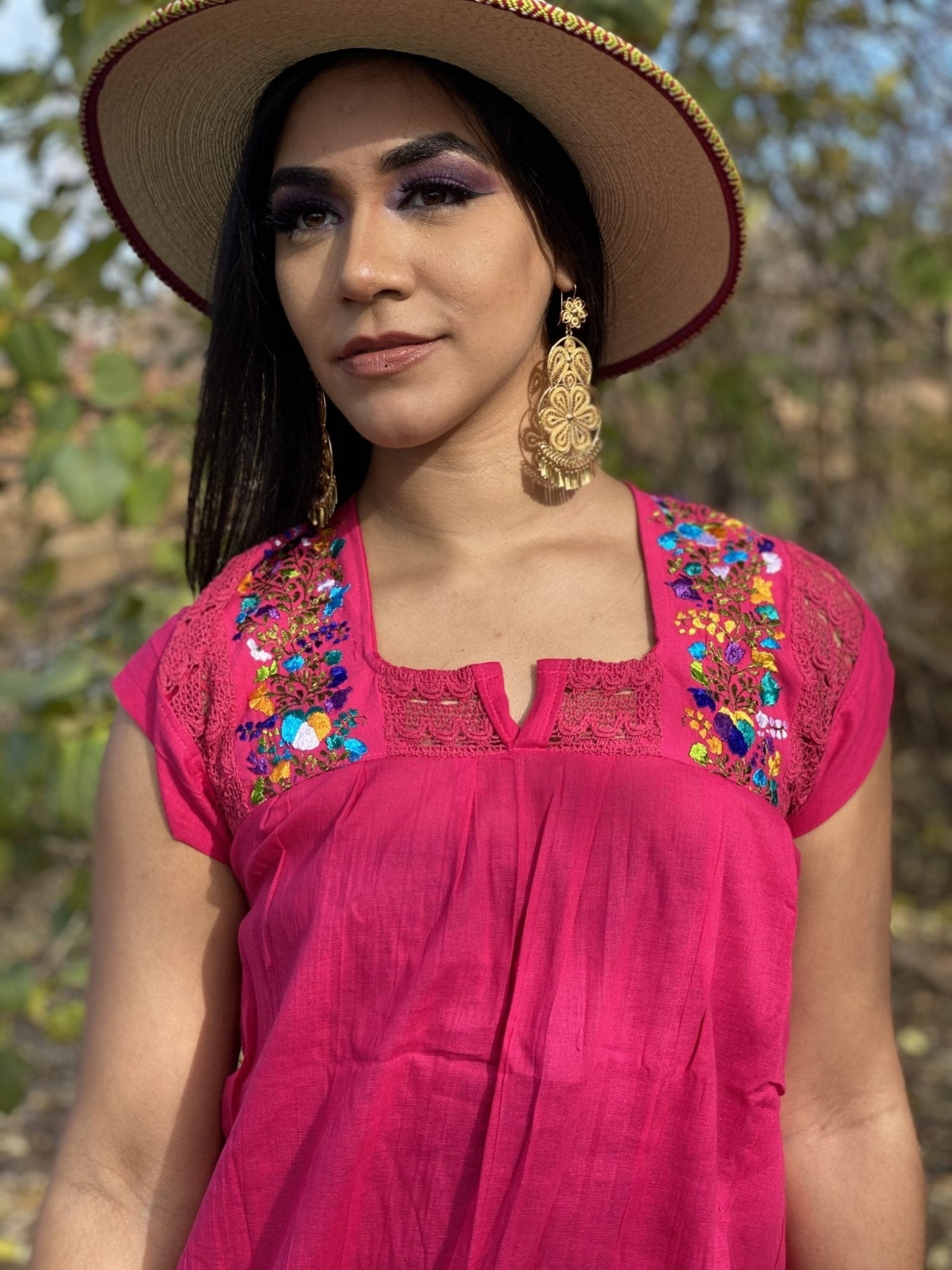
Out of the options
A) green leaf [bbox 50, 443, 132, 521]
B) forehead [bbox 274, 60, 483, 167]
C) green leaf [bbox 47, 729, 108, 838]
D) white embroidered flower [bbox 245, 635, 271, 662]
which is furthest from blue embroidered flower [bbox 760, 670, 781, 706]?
green leaf [bbox 50, 443, 132, 521]

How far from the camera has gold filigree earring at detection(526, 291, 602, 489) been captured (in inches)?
70.5

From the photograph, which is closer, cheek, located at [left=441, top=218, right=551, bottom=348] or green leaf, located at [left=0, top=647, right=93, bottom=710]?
cheek, located at [left=441, top=218, right=551, bottom=348]

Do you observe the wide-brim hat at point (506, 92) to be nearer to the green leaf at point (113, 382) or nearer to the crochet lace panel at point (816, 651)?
the crochet lace panel at point (816, 651)

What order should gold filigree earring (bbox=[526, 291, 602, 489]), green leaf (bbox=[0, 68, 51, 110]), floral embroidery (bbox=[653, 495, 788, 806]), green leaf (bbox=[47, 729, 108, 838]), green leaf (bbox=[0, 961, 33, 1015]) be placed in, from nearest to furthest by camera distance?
floral embroidery (bbox=[653, 495, 788, 806])
gold filigree earring (bbox=[526, 291, 602, 489])
green leaf (bbox=[47, 729, 108, 838])
green leaf (bbox=[0, 961, 33, 1015])
green leaf (bbox=[0, 68, 51, 110])

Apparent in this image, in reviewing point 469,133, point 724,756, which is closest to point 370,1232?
point 724,756

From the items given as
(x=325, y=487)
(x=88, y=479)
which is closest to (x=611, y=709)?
(x=325, y=487)

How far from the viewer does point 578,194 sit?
1.84m

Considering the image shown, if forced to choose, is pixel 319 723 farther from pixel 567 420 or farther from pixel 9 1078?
pixel 9 1078

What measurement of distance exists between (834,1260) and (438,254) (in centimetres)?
121

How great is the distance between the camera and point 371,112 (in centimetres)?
165

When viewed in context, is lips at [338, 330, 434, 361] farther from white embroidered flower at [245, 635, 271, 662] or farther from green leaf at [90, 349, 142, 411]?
green leaf at [90, 349, 142, 411]

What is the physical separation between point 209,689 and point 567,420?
54cm

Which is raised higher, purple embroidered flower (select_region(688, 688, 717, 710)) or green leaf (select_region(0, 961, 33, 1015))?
purple embroidered flower (select_region(688, 688, 717, 710))

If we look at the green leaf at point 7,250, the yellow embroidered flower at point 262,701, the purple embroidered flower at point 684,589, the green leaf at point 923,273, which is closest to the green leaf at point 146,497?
the green leaf at point 7,250
